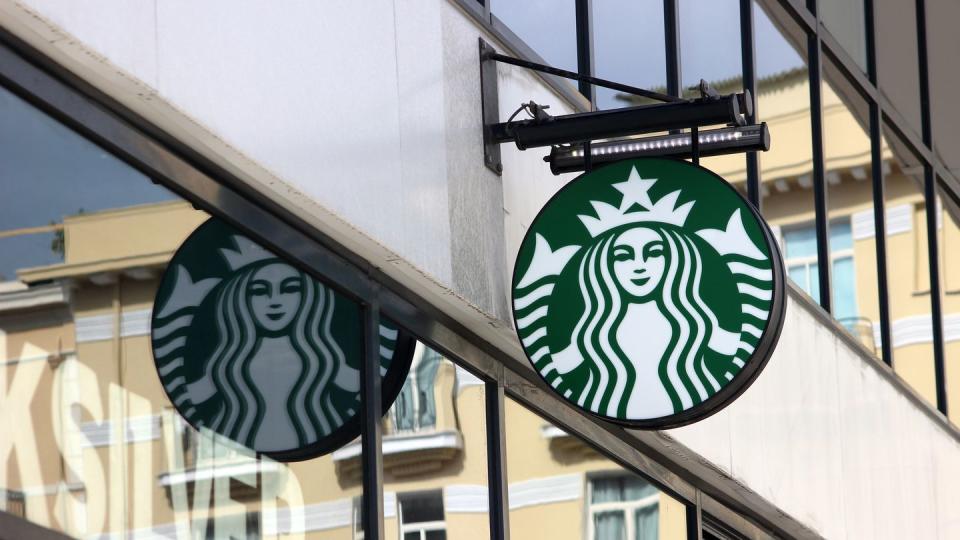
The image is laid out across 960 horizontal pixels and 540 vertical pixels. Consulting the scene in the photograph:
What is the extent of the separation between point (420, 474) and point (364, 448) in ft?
1.03

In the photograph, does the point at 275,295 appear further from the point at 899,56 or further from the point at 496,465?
the point at 899,56

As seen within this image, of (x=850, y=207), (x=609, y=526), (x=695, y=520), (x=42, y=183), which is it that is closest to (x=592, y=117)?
(x=609, y=526)

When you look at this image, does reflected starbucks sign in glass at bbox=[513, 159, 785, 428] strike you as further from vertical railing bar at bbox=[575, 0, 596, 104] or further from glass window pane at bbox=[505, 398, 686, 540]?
vertical railing bar at bbox=[575, 0, 596, 104]

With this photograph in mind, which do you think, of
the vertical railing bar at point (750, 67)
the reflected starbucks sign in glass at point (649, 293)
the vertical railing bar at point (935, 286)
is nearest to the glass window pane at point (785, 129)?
the vertical railing bar at point (750, 67)

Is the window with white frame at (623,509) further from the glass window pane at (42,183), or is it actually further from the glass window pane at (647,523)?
the glass window pane at (42,183)

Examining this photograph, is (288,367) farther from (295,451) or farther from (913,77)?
(913,77)

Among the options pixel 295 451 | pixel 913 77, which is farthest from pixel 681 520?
pixel 913 77

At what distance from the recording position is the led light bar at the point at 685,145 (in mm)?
6574

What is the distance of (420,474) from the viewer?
21.0 ft

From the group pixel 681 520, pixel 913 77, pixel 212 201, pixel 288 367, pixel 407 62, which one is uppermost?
pixel 913 77

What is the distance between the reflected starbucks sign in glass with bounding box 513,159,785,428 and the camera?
6.43 m

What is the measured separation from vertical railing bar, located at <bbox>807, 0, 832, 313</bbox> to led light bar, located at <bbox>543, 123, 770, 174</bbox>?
17.0 ft

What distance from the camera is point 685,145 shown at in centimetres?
665

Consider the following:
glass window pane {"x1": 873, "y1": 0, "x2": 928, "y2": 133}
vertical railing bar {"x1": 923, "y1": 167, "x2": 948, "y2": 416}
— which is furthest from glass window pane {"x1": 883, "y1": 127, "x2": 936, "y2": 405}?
glass window pane {"x1": 873, "y1": 0, "x2": 928, "y2": 133}
